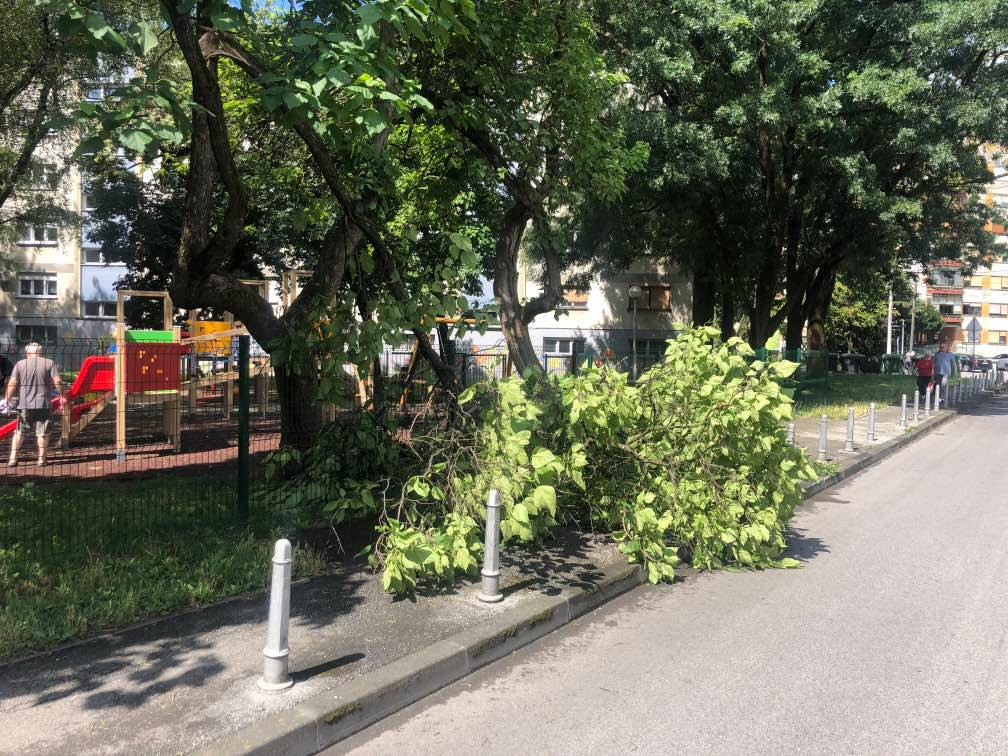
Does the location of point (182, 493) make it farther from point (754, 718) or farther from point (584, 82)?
point (584, 82)

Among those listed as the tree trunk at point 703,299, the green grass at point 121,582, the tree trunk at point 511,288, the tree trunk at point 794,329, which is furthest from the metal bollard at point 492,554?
the tree trunk at point 794,329

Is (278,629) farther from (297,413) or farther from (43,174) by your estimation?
(43,174)

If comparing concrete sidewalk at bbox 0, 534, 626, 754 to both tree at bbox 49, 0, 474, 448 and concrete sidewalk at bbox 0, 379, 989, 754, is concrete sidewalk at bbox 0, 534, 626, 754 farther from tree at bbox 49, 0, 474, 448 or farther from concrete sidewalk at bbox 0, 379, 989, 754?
tree at bbox 49, 0, 474, 448

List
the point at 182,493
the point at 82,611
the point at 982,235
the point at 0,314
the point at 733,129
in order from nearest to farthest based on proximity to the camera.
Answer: the point at 82,611 → the point at 182,493 → the point at 733,129 → the point at 982,235 → the point at 0,314

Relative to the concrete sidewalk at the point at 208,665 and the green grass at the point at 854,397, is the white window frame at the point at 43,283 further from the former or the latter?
the concrete sidewalk at the point at 208,665

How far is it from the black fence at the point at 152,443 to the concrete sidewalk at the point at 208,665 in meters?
1.63

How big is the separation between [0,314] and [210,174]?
1654 inches

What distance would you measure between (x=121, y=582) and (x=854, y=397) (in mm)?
23133

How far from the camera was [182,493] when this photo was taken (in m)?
7.19

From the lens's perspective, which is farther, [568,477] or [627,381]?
[627,381]

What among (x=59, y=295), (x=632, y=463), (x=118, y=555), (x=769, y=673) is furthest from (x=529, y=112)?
(x=59, y=295)

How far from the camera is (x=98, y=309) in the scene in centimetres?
3991

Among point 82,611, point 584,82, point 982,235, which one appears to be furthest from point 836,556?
point 982,235

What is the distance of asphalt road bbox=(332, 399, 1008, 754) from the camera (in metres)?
3.62
